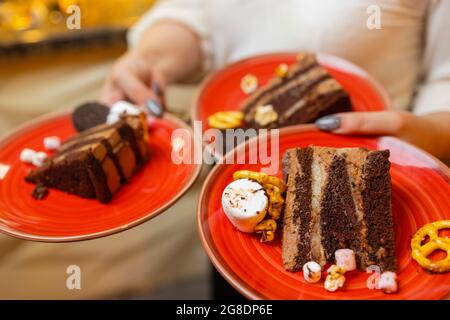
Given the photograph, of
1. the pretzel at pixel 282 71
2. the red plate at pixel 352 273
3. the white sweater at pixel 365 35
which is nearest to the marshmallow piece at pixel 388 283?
the red plate at pixel 352 273

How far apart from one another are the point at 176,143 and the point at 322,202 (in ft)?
1.42

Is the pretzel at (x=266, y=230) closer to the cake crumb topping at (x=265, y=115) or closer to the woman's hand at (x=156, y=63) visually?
the cake crumb topping at (x=265, y=115)

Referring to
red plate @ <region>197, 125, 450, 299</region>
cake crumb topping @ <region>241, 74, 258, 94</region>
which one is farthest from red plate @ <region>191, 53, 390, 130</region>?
red plate @ <region>197, 125, 450, 299</region>

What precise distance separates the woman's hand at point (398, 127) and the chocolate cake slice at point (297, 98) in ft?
0.36

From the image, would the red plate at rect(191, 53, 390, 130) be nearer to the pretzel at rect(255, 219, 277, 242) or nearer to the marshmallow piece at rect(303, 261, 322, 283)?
→ the pretzel at rect(255, 219, 277, 242)

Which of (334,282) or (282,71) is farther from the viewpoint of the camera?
(282,71)

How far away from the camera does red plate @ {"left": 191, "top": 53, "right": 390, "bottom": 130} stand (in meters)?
1.22

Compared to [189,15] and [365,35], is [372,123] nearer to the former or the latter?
[365,35]

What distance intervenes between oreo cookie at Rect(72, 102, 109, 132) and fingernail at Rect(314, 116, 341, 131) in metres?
0.56

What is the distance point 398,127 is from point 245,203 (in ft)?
1.29

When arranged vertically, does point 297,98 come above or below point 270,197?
above

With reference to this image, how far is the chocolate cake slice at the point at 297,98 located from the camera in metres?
1.16

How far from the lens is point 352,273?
2.74 ft

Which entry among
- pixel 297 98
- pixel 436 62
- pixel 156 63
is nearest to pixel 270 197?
pixel 297 98
